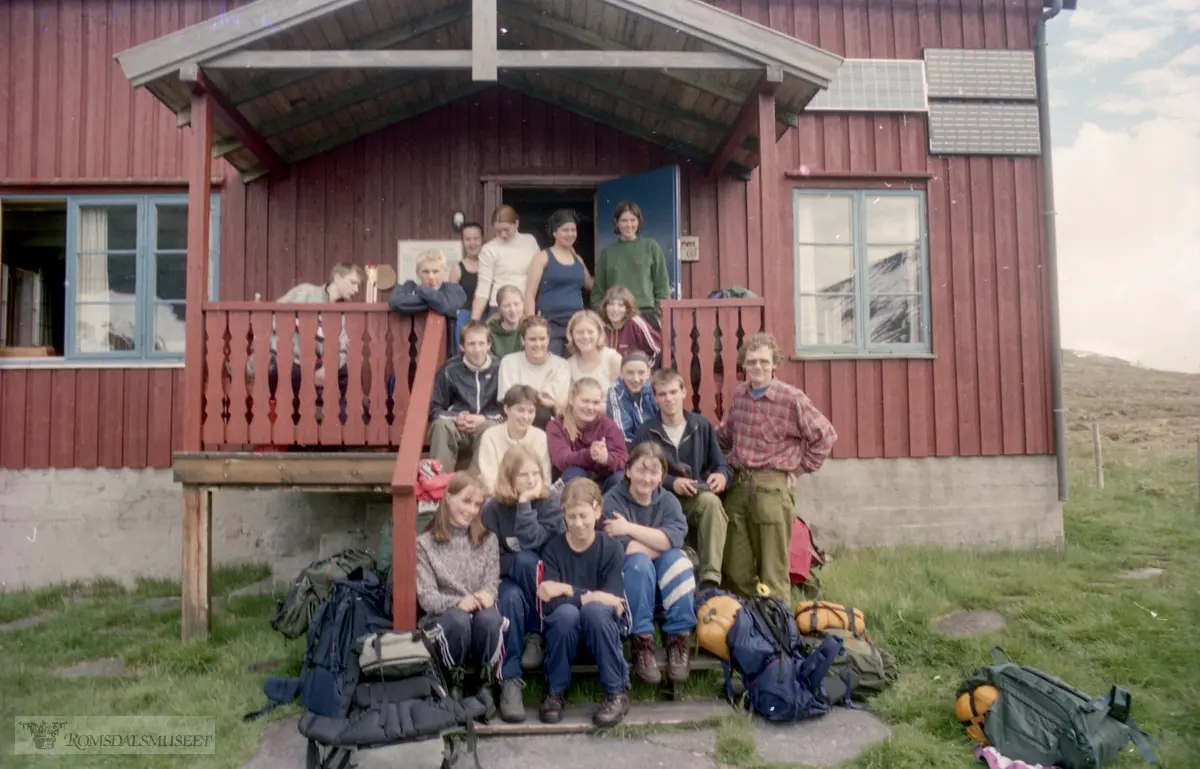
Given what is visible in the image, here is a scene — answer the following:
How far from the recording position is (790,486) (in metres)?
5.25

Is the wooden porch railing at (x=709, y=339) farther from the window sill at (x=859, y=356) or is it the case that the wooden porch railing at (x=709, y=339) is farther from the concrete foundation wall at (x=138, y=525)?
the concrete foundation wall at (x=138, y=525)

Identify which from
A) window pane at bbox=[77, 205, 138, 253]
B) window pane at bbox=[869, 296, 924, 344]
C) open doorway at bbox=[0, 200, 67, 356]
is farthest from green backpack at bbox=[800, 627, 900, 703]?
open doorway at bbox=[0, 200, 67, 356]

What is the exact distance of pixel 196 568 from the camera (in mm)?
5547

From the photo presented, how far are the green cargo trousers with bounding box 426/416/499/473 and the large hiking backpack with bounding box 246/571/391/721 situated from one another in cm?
Answer: 101

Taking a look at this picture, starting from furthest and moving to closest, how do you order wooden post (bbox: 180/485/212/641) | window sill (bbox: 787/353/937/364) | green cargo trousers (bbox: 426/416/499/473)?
window sill (bbox: 787/353/937/364), wooden post (bbox: 180/485/212/641), green cargo trousers (bbox: 426/416/499/473)

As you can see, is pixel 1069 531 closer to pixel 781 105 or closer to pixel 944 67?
pixel 944 67

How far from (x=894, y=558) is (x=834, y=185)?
351 centimetres

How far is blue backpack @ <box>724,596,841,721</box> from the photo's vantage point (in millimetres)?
4113

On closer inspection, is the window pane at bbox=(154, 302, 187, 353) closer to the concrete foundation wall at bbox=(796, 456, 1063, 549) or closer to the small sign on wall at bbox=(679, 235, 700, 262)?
the small sign on wall at bbox=(679, 235, 700, 262)

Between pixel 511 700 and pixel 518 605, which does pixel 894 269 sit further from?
pixel 511 700

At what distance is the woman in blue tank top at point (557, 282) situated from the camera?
20.8 ft

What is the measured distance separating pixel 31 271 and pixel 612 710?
27.1 feet

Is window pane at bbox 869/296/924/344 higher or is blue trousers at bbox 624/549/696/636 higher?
window pane at bbox 869/296/924/344

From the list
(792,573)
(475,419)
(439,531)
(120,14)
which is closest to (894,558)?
(792,573)
